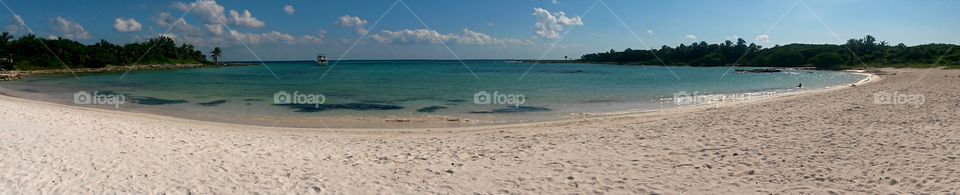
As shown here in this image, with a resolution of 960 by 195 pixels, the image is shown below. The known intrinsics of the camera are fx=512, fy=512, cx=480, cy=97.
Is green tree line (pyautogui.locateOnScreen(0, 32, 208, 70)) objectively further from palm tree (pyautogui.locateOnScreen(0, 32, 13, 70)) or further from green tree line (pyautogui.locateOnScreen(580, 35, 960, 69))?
green tree line (pyautogui.locateOnScreen(580, 35, 960, 69))

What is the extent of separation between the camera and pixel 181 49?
12369cm

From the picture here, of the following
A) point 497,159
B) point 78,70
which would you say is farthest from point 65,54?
point 497,159

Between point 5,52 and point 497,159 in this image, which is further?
point 5,52

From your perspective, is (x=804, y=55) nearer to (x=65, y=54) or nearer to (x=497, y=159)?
(x=497, y=159)

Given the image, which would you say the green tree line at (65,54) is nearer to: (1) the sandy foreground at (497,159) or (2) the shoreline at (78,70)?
(2) the shoreline at (78,70)

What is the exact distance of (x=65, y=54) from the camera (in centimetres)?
8081

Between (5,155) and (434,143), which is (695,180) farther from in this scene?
(5,155)

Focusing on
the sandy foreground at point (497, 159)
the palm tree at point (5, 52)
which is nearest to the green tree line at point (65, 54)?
the palm tree at point (5, 52)

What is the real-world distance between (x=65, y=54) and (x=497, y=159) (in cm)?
9775

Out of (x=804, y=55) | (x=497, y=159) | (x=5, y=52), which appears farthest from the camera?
(x=804, y=55)

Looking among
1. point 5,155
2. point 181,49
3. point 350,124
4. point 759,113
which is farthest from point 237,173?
point 181,49

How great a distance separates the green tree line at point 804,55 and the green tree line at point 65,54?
121 metres

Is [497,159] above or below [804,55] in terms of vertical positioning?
below

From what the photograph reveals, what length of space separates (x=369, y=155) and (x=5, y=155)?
5161 millimetres
